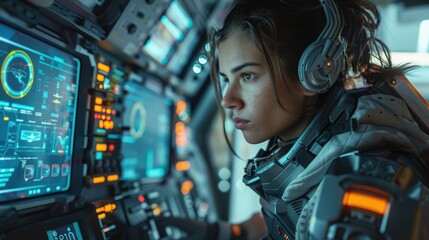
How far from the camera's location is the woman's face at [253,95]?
4.69 ft

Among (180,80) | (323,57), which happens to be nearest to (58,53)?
(323,57)

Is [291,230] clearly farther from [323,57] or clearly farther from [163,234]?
[163,234]

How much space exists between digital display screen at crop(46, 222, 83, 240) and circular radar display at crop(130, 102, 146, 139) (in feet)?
2.64

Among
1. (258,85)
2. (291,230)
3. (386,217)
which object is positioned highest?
(258,85)

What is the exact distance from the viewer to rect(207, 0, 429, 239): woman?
122cm

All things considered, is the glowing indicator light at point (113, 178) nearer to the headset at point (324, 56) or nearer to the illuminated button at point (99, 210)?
the illuminated button at point (99, 210)

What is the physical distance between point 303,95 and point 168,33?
1.36 meters

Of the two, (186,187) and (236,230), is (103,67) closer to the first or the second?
(236,230)

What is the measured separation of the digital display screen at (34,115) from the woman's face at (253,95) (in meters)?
0.68

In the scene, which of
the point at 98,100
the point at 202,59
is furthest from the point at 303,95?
the point at 98,100

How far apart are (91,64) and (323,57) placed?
1.04 m

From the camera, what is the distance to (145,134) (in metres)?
2.48

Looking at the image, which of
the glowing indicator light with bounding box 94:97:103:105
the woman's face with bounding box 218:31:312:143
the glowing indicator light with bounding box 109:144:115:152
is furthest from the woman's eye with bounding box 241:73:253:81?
the glowing indicator light with bounding box 109:144:115:152

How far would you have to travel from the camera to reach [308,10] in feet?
4.71
